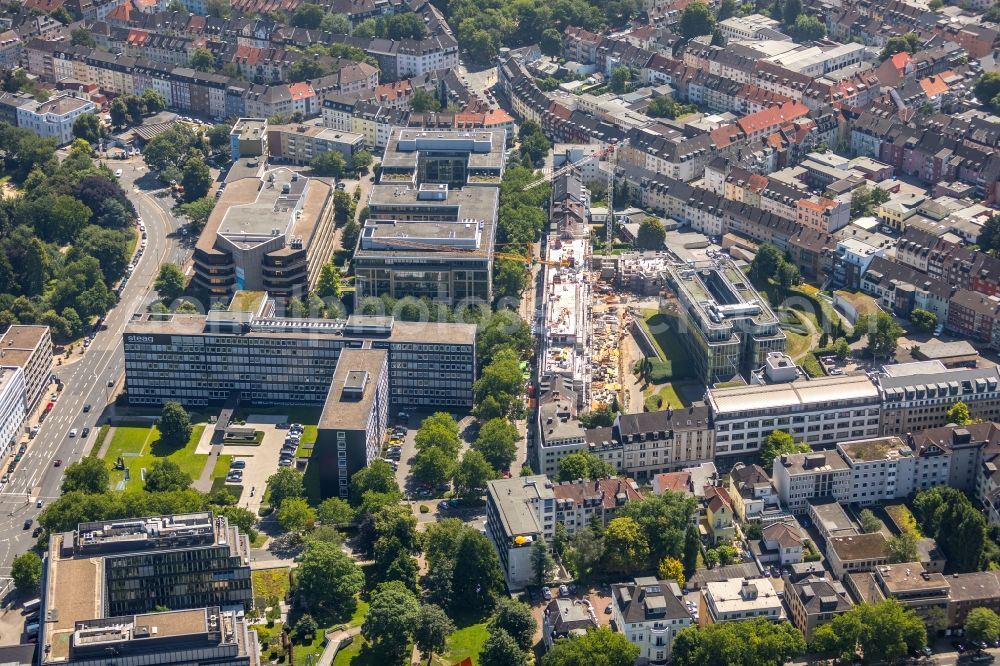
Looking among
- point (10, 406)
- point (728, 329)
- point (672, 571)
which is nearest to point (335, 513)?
point (672, 571)

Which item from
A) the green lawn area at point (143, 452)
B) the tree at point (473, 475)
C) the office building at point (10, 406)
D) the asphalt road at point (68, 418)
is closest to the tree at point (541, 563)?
the tree at point (473, 475)

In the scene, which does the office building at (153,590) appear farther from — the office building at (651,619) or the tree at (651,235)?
the tree at (651,235)

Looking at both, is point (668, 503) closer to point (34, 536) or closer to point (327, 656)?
point (327, 656)

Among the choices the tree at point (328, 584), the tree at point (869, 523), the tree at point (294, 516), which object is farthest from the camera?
the tree at point (294, 516)

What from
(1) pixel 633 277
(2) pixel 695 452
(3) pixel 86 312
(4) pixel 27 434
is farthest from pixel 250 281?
(2) pixel 695 452

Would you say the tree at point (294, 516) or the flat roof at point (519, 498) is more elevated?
the flat roof at point (519, 498)
